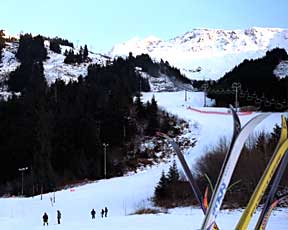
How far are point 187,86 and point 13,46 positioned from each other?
160ft

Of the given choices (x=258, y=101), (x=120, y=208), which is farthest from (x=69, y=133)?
(x=258, y=101)

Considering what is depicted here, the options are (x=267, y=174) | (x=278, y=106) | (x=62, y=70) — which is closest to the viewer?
(x=267, y=174)

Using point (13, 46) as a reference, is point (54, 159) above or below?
below

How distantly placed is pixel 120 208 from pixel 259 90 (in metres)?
37.6

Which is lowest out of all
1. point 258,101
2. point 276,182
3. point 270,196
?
point 258,101

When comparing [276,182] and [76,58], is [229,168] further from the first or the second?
[76,58]

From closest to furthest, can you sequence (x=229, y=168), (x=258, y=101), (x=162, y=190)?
(x=229, y=168) → (x=162, y=190) → (x=258, y=101)

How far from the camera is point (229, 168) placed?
3.77 metres

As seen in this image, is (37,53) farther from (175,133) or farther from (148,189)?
(148,189)

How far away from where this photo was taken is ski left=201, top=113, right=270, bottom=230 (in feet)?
11.8

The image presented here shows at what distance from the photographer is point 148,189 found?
30.6 meters

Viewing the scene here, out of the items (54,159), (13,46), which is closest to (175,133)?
(54,159)

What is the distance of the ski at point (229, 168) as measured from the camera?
3.60 meters

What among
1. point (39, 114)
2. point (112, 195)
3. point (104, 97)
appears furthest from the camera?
point (104, 97)
